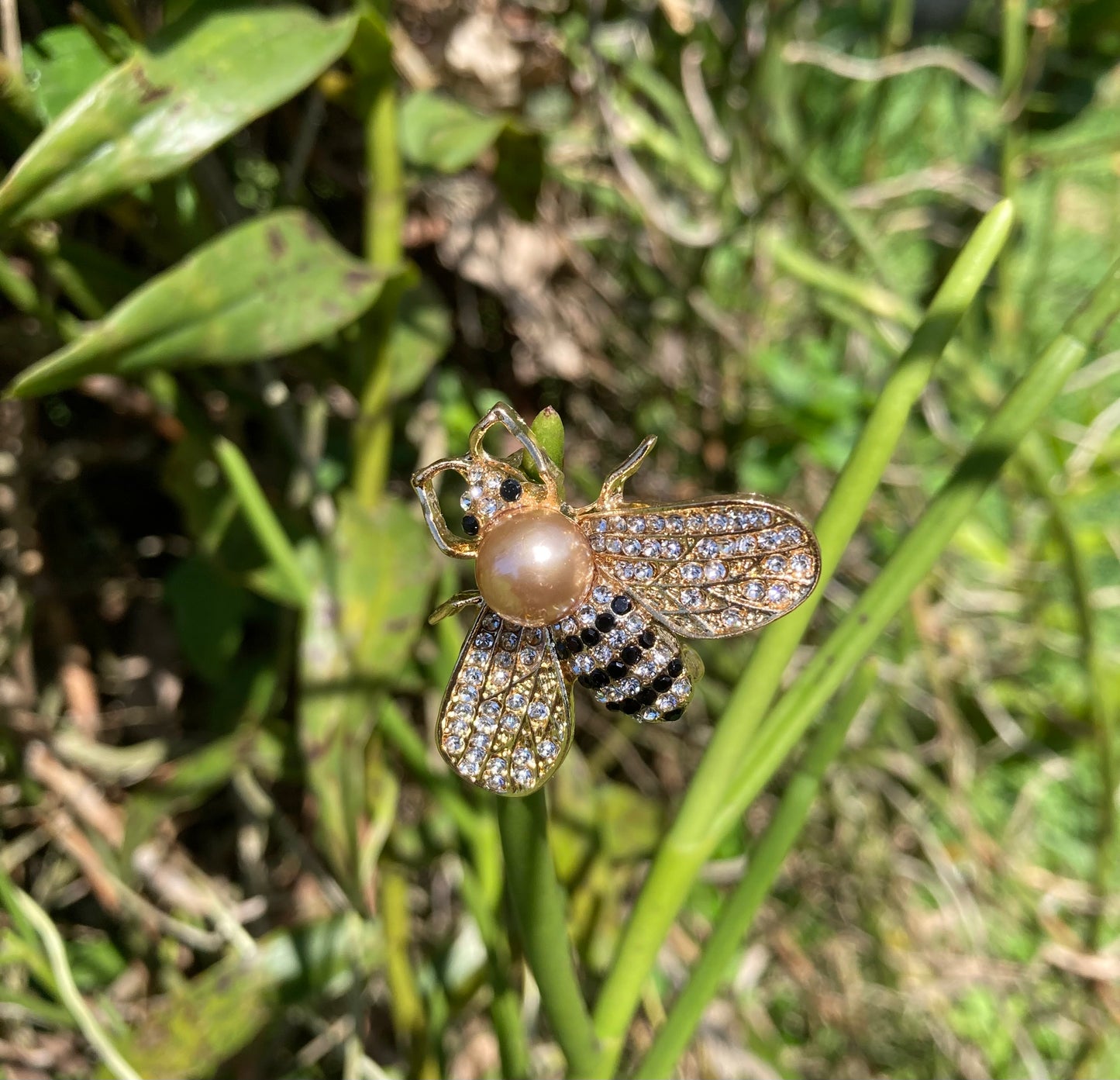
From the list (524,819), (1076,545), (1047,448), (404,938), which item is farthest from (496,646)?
(1047,448)

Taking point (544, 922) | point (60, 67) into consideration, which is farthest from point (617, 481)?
point (60, 67)

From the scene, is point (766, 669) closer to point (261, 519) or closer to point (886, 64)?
point (261, 519)

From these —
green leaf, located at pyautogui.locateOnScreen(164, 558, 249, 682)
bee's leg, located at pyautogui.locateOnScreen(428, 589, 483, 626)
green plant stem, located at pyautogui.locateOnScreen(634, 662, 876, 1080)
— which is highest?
bee's leg, located at pyautogui.locateOnScreen(428, 589, 483, 626)

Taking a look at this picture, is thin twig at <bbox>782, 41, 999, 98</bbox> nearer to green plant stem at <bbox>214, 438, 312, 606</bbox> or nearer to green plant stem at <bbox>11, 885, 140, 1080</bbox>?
green plant stem at <bbox>214, 438, 312, 606</bbox>

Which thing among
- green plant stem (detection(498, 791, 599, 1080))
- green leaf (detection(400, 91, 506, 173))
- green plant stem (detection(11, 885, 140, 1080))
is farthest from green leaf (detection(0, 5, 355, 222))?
green plant stem (detection(11, 885, 140, 1080))

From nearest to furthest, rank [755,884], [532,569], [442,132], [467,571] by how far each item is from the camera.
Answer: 1. [532,569]
2. [755,884]
3. [442,132]
4. [467,571]

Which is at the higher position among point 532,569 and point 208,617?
point 532,569

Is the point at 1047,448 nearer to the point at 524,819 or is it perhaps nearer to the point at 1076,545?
the point at 1076,545
